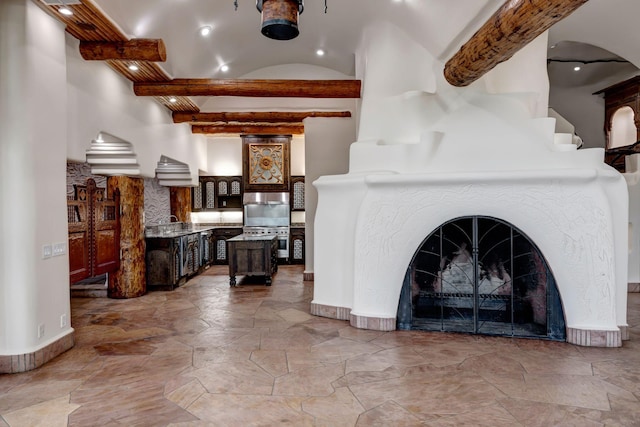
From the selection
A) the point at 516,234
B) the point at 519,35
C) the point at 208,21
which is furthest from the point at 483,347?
the point at 208,21

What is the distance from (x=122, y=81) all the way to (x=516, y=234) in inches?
220

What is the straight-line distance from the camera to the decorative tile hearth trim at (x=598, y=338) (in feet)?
13.2

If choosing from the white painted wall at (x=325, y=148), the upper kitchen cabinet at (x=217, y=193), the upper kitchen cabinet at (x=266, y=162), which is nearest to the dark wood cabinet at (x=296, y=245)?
the upper kitchen cabinet at (x=266, y=162)

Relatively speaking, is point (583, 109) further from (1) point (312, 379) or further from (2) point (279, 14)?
(1) point (312, 379)

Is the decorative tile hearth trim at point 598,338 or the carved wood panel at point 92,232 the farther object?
the carved wood panel at point 92,232

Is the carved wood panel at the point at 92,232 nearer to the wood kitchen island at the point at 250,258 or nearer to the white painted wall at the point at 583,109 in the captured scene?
the wood kitchen island at the point at 250,258

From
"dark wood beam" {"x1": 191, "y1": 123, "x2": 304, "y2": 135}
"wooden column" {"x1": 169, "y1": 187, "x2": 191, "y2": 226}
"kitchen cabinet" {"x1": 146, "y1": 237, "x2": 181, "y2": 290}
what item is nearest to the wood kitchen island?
"kitchen cabinet" {"x1": 146, "y1": 237, "x2": 181, "y2": 290}

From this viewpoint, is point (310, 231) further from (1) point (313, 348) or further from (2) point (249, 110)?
(1) point (313, 348)

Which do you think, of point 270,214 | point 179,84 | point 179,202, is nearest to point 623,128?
point 270,214

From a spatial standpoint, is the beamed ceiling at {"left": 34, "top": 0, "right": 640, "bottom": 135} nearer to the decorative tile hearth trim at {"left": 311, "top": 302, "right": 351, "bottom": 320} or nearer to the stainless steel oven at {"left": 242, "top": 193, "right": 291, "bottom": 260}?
the stainless steel oven at {"left": 242, "top": 193, "right": 291, "bottom": 260}

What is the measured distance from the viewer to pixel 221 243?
1009cm

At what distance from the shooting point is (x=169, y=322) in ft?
16.4

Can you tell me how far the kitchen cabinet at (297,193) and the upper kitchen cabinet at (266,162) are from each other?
350 mm

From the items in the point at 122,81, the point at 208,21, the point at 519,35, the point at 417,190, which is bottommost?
the point at 417,190
